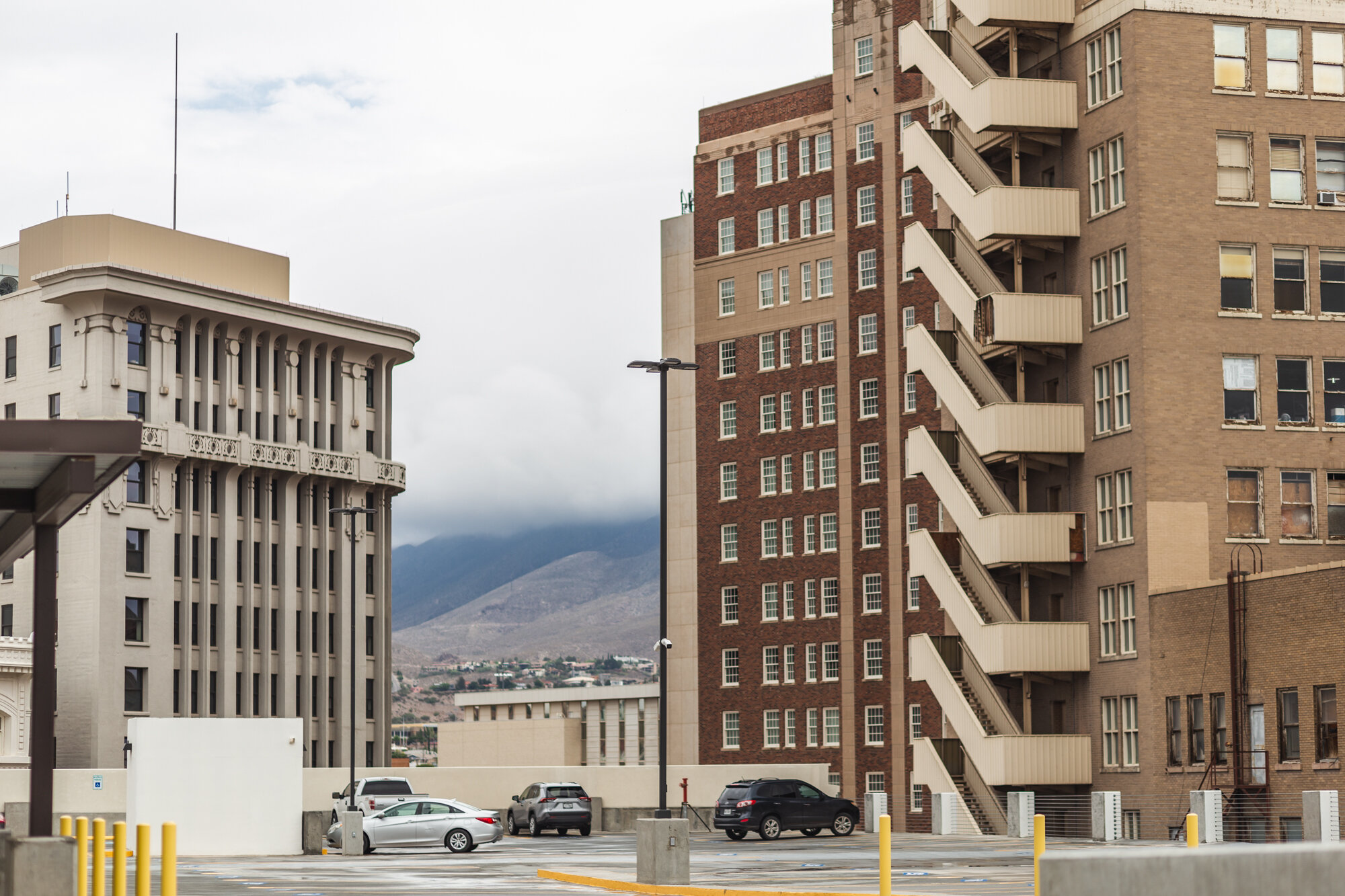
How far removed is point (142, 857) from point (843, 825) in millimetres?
44571

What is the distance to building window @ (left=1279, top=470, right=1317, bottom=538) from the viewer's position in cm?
5316

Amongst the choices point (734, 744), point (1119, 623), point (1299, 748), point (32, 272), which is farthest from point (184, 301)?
point (1299, 748)

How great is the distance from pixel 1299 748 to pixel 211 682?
6687 centimetres

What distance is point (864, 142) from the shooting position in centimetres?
9362

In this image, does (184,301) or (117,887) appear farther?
(184,301)

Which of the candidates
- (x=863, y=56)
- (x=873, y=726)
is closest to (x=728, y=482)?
(x=873, y=726)

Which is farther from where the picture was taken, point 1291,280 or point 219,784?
point 1291,280

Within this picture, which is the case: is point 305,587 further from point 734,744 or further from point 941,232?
point 941,232

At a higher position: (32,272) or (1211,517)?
(32,272)

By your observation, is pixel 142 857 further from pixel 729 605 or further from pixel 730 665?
pixel 729 605

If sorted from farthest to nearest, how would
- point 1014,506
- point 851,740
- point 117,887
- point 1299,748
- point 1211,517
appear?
1. point 851,740
2. point 1014,506
3. point 1211,517
4. point 1299,748
5. point 117,887

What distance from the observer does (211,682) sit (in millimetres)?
99750

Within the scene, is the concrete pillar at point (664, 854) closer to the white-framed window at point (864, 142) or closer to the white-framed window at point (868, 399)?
the white-framed window at point (868, 399)

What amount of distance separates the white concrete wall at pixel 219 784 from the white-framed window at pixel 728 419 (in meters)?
47.4
